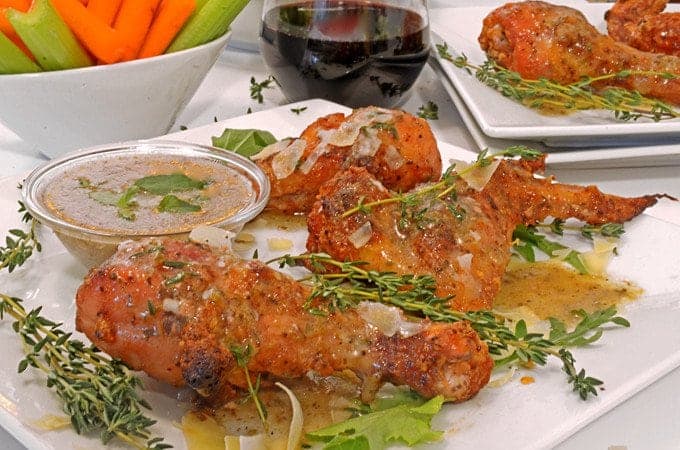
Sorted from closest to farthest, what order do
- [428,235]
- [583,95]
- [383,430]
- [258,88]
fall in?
[383,430] < [428,235] < [583,95] < [258,88]

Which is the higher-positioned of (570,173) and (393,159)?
(393,159)

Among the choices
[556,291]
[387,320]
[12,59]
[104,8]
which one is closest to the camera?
[387,320]

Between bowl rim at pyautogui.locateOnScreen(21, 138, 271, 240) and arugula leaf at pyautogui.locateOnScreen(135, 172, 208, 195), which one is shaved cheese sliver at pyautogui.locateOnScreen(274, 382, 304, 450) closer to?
bowl rim at pyautogui.locateOnScreen(21, 138, 271, 240)

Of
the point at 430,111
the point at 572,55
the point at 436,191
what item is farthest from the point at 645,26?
the point at 436,191

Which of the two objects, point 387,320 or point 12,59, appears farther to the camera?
point 12,59

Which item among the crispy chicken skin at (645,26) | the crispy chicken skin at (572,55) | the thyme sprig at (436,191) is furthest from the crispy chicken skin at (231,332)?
the crispy chicken skin at (645,26)

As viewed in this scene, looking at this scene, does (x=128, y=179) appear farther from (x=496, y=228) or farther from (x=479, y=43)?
(x=479, y=43)

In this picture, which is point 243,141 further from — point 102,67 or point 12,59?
point 12,59
